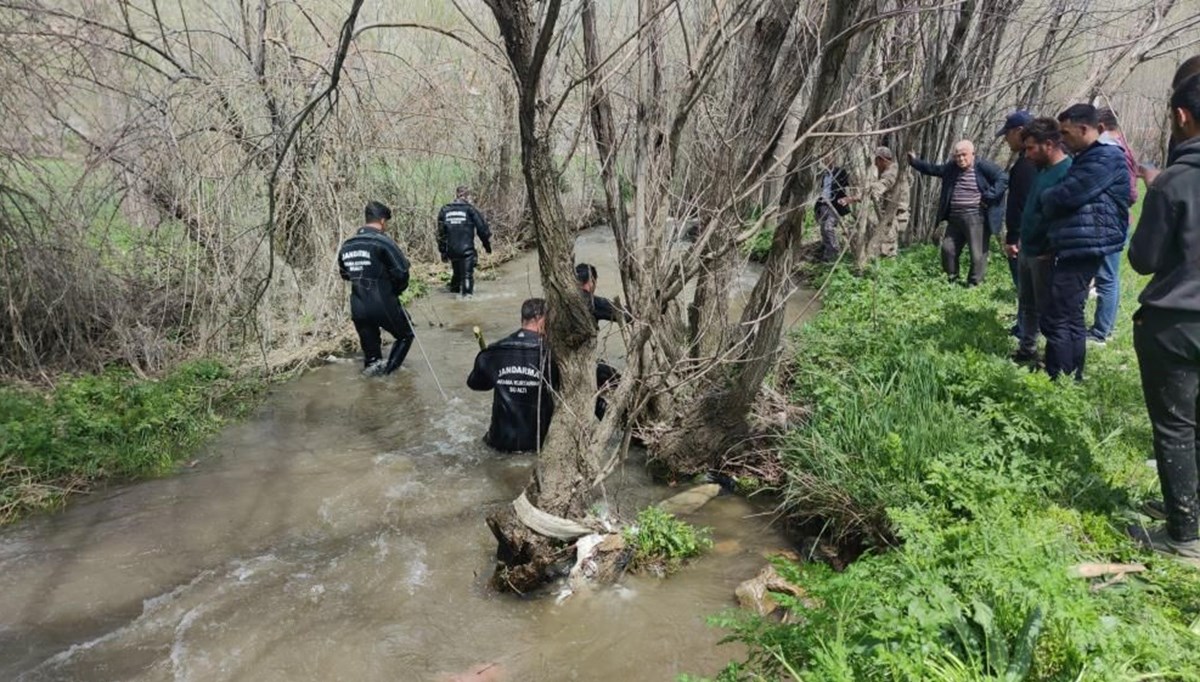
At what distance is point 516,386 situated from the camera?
525 centimetres

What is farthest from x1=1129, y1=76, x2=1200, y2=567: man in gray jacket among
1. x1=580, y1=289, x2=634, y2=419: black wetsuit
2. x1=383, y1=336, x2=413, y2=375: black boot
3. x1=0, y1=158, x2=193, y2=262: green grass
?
x1=0, y1=158, x2=193, y2=262: green grass

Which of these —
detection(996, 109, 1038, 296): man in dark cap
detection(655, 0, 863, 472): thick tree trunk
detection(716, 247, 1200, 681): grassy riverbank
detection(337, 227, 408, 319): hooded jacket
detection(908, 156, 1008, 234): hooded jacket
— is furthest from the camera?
detection(908, 156, 1008, 234): hooded jacket

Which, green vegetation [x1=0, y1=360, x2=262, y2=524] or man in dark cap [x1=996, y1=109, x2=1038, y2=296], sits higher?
man in dark cap [x1=996, y1=109, x2=1038, y2=296]

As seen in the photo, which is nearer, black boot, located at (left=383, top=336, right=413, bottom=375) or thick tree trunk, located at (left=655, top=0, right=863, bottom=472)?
thick tree trunk, located at (left=655, top=0, right=863, bottom=472)

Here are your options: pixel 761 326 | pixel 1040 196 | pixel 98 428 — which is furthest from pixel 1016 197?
pixel 98 428

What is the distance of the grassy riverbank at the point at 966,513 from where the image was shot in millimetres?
2271

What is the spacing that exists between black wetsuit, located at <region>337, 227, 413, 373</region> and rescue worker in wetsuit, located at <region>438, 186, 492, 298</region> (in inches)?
127

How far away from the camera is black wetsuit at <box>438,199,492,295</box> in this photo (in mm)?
10773

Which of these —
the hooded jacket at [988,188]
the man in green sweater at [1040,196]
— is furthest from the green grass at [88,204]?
the hooded jacket at [988,188]

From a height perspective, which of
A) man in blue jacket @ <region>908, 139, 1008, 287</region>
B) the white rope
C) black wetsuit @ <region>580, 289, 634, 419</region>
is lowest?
the white rope

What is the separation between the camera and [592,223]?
48.6 feet

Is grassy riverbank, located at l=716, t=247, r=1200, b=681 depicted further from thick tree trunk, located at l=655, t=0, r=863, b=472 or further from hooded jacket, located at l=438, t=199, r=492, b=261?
hooded jacket, located at l=438, t=199, r=492, b=261

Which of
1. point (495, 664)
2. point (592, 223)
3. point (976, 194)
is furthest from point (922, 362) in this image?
point (592, 223)

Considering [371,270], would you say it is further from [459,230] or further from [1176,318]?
[1176,318]
